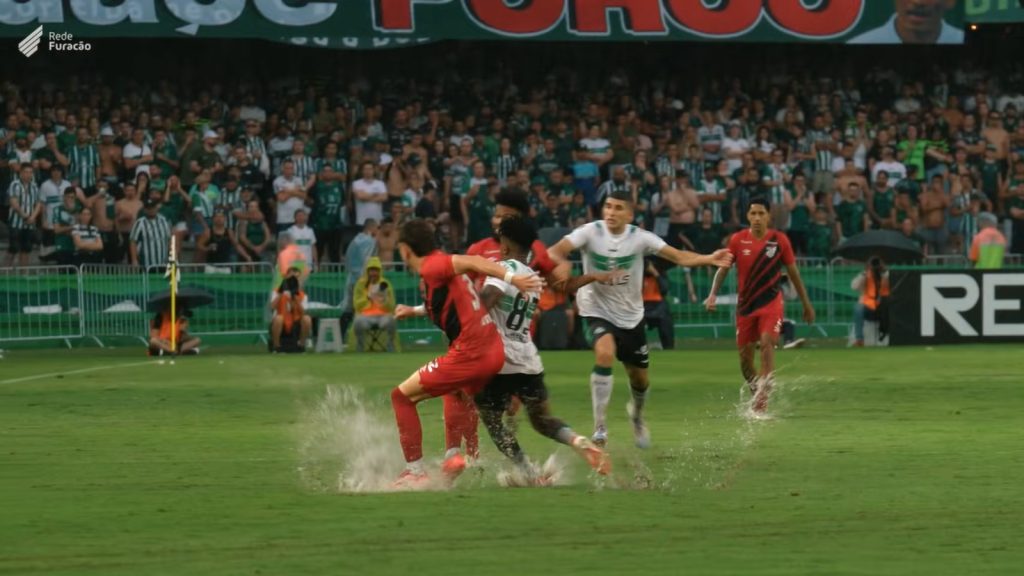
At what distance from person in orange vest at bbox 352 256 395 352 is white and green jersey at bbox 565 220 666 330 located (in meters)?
13.8

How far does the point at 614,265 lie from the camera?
1450cm

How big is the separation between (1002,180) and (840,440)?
71.2ft

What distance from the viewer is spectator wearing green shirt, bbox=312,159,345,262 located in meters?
31.4

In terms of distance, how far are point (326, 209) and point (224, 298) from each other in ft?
8.74

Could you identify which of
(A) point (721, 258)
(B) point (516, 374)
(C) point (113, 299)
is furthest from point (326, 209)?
(B) point (516, 374)

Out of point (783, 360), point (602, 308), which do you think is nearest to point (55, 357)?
point (783, 360)

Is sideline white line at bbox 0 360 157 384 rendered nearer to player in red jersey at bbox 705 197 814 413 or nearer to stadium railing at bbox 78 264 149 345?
stadium railing at bbox 78 264 149 345

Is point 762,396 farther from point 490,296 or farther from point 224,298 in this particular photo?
point 224,298

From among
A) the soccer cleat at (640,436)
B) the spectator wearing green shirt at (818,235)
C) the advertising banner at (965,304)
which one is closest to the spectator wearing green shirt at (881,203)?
the spectator wearing green shirt at (818,235)

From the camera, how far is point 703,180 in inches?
1307

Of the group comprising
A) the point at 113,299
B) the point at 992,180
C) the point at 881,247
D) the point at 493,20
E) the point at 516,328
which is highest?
the point at 493,20

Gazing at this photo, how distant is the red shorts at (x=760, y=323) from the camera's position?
17.7 metres
